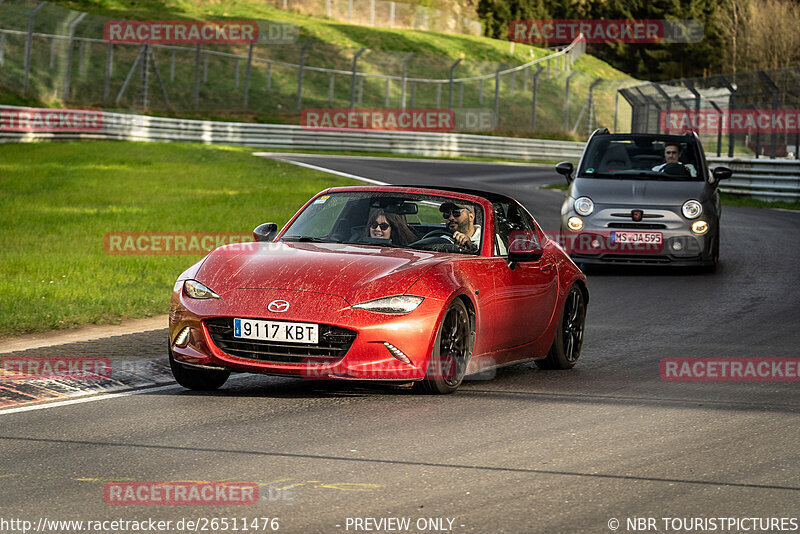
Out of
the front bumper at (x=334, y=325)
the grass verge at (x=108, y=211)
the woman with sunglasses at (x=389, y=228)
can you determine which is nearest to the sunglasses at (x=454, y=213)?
the woman with sunglasses at (x=389, y=228)

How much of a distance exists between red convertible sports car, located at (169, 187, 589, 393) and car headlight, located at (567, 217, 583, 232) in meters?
6.50

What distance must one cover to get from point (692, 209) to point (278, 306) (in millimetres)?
9382

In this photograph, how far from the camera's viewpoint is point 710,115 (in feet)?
104

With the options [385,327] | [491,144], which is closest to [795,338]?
[385,327]

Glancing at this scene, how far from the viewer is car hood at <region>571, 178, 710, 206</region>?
15.8m

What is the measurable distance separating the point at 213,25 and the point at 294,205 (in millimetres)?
43914

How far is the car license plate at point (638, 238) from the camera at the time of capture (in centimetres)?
1584

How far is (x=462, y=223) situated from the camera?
897 cm

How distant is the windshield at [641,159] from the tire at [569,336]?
263 inches

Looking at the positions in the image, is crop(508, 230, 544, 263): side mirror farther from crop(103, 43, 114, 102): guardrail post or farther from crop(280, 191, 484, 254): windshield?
crop(103, 43, 114, 102): guardrail post

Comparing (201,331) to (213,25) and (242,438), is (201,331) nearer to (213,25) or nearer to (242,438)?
(242,438)

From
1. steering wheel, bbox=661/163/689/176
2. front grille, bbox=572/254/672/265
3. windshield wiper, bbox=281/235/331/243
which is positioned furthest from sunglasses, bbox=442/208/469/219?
steering wheel, bbox=661/163/689/176

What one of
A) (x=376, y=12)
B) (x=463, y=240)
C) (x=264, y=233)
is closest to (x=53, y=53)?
(x=264, y=233)

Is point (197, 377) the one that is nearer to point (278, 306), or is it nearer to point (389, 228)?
point (278, 306)
